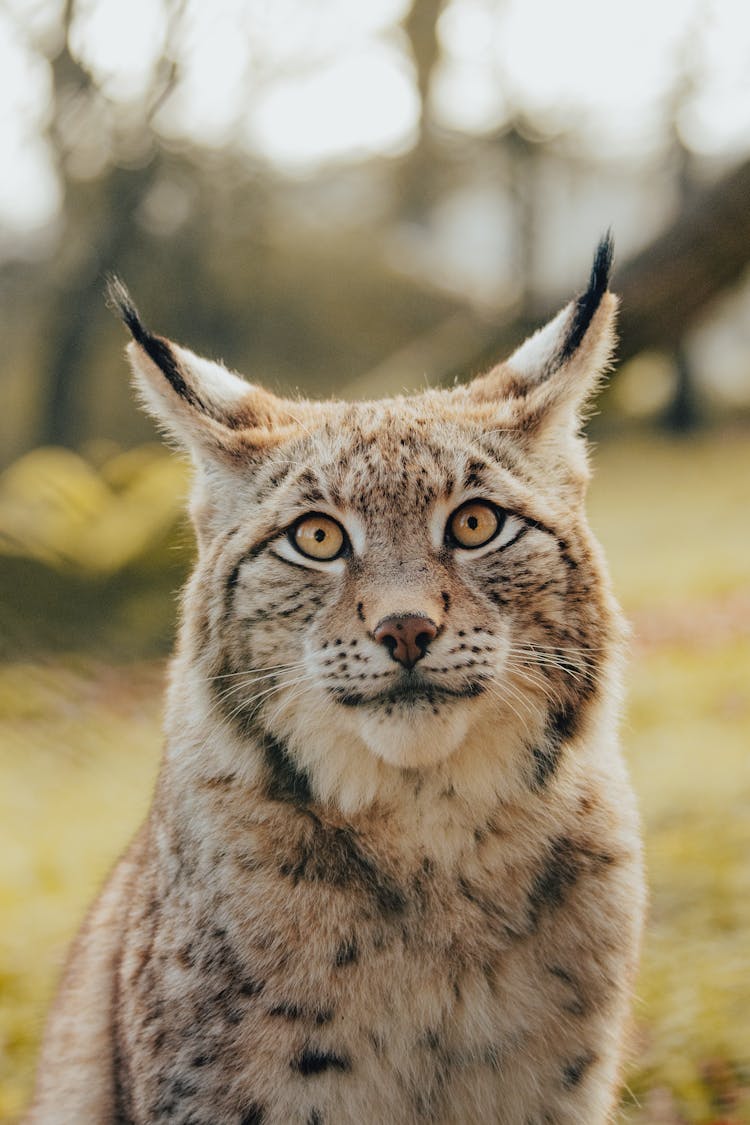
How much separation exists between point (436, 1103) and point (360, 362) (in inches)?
573

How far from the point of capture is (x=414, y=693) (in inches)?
99.1

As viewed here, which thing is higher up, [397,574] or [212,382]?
[212,382]

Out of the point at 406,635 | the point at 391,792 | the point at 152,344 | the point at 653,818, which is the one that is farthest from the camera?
the point at 653,818

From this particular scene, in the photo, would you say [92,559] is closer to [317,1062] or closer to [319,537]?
[319,537]

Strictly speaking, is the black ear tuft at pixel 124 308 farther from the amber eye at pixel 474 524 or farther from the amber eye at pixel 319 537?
the amber eye at pixel 474 524

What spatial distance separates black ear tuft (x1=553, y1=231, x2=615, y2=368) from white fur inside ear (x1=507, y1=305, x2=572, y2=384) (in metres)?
0.05

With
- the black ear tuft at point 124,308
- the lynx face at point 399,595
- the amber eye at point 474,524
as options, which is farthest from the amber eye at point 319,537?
the black ear tuft at point 124,308

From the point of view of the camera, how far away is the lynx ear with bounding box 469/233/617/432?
2.95m

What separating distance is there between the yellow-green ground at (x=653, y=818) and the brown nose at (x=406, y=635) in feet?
2.06

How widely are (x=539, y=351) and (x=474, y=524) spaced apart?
2.21 feet

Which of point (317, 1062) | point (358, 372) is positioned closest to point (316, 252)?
point (358, 372)

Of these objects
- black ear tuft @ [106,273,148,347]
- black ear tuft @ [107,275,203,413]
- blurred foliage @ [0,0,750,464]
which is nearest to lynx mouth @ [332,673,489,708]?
black ear tuft @ [107,275,203,413]

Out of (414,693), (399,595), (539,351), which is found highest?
(539,351)

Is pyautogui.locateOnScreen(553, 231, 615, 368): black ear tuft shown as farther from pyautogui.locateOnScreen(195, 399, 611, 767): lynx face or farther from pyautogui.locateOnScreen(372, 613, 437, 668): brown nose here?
pyautogui.locateOnScreen(372, 613, 437, 668): brown nose
